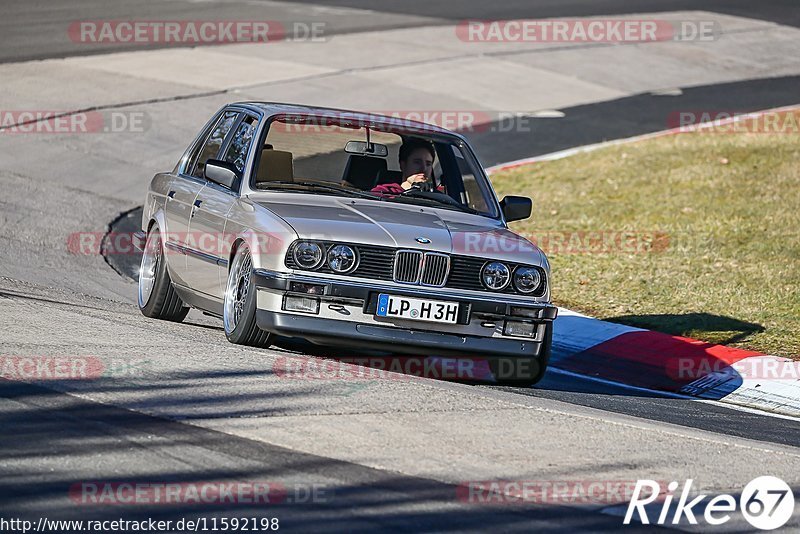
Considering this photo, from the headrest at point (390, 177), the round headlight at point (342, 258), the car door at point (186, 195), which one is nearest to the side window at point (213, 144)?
the car door at point (186, 195)

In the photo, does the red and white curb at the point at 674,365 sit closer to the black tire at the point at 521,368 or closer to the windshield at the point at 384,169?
the black tire at the point at 521,368

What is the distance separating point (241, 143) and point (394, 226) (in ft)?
5.65

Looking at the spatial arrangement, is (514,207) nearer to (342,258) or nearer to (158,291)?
(342,258)

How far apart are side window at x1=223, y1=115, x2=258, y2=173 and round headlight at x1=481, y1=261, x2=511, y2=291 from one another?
193 cm

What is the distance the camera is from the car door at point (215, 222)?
28.6 ft

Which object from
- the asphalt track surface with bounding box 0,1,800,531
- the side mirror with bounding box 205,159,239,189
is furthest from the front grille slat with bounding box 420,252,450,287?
the side mirror with bounding box 205,159,239,189

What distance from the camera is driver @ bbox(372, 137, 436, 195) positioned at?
30.6ft

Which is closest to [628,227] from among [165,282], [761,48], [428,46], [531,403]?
[165,282]

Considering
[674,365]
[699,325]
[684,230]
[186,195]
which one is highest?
[186,195]

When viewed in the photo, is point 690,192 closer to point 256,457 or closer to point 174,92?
point 174,92

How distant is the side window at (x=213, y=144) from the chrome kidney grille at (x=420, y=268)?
2.37 meters

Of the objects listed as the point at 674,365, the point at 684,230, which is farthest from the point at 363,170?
the point at 684,230

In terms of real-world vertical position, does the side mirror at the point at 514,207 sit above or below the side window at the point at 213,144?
below

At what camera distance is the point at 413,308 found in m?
7.92
